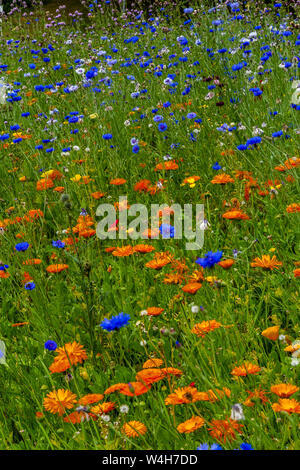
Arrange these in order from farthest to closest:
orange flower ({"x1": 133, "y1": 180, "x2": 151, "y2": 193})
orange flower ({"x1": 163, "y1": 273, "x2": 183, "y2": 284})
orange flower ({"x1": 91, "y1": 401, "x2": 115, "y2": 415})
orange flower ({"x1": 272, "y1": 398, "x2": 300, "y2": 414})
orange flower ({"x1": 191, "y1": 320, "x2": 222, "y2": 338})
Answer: orange flower ({"x1": 133, "y1": 180, "x2": 151, "y2": 193})
orange flower ({"x1": 163, "y1": 273, "x2": 183, "y2": 284})
orange flower ({"x1": 191, "y1": 320, "x2": 222, "y2": 338})
orange flower ({"x1": 91, "y1": 401, "x2": 115, "y2": 415})
orange flower ({"x1": 272, "y1": 398, "x2": 300, "y2": 414})

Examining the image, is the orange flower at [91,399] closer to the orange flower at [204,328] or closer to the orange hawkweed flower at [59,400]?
the orange hawkweed flower at [59,400]

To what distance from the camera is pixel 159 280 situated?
85.4 inches

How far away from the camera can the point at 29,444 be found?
1.45 metres

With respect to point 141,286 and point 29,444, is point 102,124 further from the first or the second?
point 29,444

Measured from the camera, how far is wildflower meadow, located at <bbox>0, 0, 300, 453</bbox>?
4.56 feet

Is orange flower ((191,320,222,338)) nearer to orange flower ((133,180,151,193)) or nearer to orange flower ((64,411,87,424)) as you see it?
orange flower ((64,411,87,424))

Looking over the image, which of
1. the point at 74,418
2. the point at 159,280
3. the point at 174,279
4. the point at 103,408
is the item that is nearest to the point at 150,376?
the point at 103,408

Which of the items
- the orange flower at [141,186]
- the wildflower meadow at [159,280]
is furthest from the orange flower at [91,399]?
the orange flower at [141,186]

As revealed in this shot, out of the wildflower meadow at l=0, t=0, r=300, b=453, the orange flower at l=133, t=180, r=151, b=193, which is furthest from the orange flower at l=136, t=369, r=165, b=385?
the orange flower at l=133, t=180, r=151, b=193

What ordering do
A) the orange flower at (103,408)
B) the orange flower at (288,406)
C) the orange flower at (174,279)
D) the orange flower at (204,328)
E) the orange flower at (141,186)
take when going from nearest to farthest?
1. the orange flower at (288,406)
2. the orange flower at (103,408)
3. the orange flower at (204,328)
4. the orange flower at (174,279)
5. the orange flower at (141,186)

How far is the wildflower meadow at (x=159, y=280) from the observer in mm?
1390

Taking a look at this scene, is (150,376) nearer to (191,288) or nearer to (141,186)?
(191,288)

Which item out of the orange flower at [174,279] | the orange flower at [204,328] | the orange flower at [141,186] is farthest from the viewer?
the orange flower at [141,186]

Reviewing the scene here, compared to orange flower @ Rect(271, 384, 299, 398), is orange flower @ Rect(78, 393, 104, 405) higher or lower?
lower
